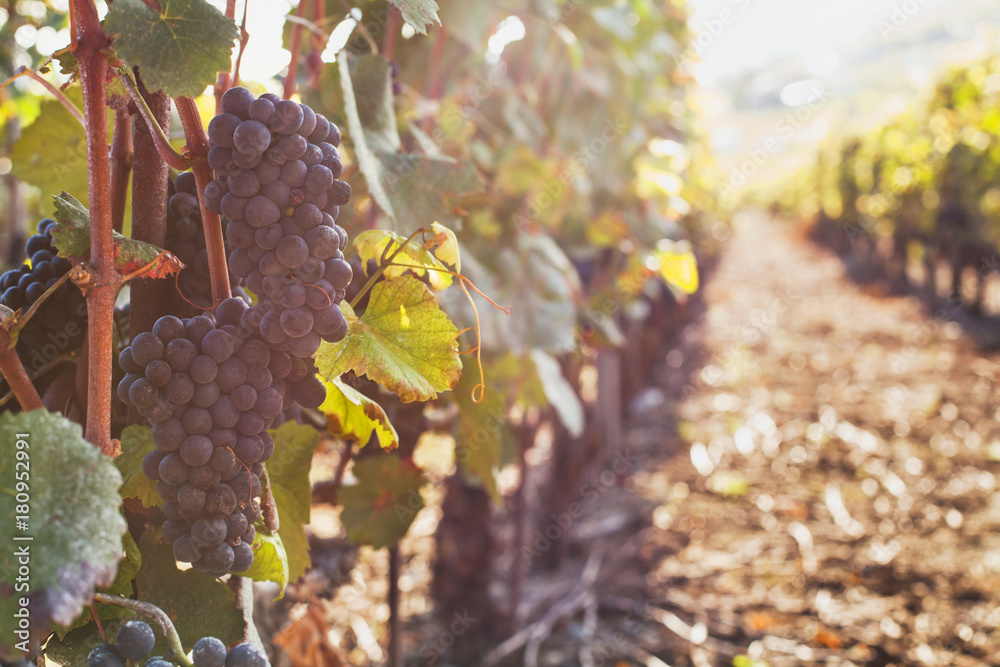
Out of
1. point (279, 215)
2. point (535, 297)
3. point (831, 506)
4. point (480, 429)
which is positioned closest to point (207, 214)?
point (279, 215)

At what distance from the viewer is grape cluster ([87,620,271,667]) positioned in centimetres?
57

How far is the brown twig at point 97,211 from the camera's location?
0.57 m

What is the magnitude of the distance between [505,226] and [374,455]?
3.20 feet

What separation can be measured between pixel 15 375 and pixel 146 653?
257mm

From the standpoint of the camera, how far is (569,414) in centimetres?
226

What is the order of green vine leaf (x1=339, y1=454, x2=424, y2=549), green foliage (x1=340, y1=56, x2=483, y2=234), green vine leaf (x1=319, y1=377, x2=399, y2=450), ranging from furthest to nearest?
green vine leaf (x1=339, y1=454, x2=424, y2=549), green foliage (x1=340, y1=56, x2=483, y2=234), green vine leaf (x1=319, y1=377, x2=399, y2=450)

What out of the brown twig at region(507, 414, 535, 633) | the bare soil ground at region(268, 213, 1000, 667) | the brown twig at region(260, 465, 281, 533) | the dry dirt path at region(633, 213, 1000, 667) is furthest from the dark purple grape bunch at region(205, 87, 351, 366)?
the dry dirt path at region(633, 213, 1000, 667)

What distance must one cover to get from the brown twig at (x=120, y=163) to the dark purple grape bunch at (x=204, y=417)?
0.21m

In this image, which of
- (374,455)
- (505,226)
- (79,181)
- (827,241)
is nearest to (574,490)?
(505,226)

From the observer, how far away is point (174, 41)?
557 mm

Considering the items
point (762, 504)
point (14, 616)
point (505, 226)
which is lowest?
point (762, 504)

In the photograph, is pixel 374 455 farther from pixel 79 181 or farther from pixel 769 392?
pixel 769 392

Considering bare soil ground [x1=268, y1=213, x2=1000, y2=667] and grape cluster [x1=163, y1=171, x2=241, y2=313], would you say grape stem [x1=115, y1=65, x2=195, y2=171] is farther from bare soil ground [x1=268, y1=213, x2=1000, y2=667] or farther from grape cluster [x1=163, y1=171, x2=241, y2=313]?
bare soil ground [x1=268, y1=213, x2=1000, y2=667]

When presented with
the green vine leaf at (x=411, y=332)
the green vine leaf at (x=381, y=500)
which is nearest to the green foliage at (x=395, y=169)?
the green vine leaf at (x=411, y=332)
